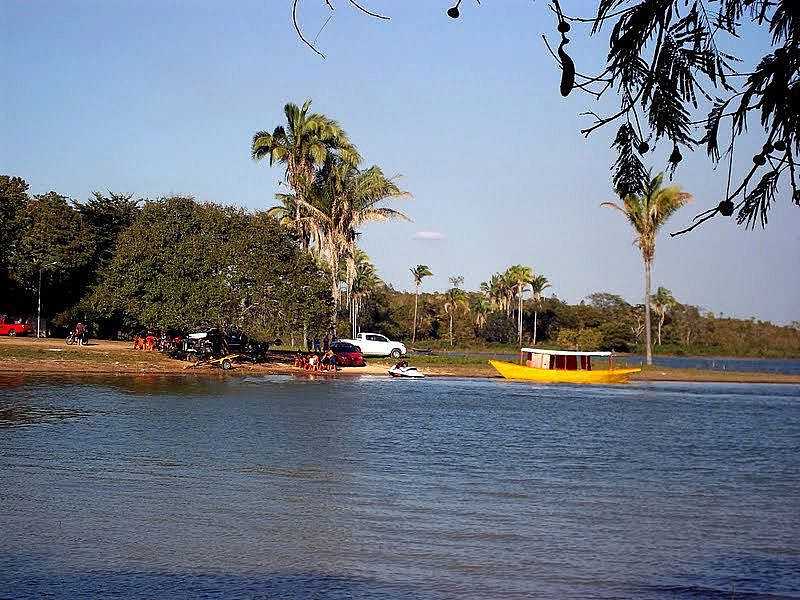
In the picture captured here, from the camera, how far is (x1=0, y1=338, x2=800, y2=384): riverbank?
2027 inches

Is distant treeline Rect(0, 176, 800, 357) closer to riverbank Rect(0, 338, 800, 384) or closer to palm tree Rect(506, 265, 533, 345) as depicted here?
riverbank Rect(0, 338, 800, 384)

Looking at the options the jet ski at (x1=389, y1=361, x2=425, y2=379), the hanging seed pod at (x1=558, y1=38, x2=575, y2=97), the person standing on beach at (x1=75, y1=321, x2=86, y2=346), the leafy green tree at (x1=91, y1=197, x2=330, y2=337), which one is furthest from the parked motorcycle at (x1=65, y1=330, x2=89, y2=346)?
the hanging seed pod at (x1=558, y1=38, x2=575, y2=97)

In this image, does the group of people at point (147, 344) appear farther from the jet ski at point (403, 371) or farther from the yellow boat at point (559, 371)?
the yellow boat at point (559, 371)

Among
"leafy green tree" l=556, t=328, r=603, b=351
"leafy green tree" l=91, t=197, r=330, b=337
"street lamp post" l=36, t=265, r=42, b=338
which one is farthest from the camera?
"leafy green tree" l=556, t=328, r=603, b=351

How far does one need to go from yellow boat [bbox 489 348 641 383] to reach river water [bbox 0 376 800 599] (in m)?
22.8

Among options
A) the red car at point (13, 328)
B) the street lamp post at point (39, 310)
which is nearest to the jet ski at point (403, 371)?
the street lamp post at point (39, 310)


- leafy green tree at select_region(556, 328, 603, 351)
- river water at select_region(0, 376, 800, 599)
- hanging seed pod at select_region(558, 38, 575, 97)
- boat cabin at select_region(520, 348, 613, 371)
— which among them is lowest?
river water at select_region(0, 376, 800, 599)

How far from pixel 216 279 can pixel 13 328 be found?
1475 cm

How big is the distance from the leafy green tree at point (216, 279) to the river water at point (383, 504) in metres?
21.2

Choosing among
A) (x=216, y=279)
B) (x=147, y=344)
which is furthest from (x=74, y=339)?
Result: (x=216, y=279)

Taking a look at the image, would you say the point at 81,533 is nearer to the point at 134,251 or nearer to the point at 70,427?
the point at 70,427

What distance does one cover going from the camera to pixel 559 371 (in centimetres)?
5953

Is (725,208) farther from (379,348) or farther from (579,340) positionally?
(579,340)

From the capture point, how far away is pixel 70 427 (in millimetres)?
27922
